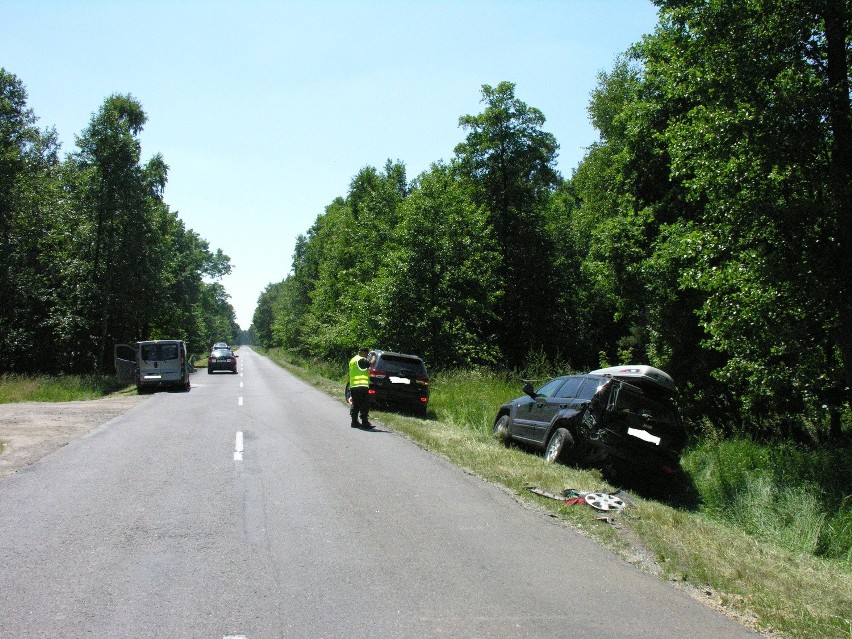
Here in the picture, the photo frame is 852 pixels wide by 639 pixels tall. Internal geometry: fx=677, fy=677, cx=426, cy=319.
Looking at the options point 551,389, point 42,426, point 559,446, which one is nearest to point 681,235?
point 551,389

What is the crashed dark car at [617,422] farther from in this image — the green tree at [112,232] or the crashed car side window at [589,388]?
the green tree at [112,232]

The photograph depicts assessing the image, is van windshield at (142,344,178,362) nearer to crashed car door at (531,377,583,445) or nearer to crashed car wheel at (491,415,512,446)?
crashed car wheel at (491,415,512,446)

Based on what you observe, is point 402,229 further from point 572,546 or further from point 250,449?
point 572,546

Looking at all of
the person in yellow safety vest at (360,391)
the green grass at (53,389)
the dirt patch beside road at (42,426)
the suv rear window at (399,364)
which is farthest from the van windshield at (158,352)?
the person in yellow safety vest at (360,391)

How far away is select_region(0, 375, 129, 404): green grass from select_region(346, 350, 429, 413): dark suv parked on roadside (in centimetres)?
1324

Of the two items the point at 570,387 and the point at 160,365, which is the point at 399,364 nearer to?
the point at 570,387

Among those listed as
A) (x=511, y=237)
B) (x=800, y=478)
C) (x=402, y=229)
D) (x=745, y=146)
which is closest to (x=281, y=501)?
(x=800, y=478)

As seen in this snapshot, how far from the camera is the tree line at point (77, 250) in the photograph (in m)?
33.2

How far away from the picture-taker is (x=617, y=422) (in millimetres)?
10273

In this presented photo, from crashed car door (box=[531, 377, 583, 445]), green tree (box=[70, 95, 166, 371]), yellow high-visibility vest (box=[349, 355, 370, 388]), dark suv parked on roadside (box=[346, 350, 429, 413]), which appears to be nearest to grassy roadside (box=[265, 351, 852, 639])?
crashed car door (box=[531, 377, 583, 445])

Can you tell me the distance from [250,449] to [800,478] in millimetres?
8919

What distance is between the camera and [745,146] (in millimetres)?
11656

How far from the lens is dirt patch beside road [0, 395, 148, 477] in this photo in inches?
431

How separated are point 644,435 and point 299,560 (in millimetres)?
6369
